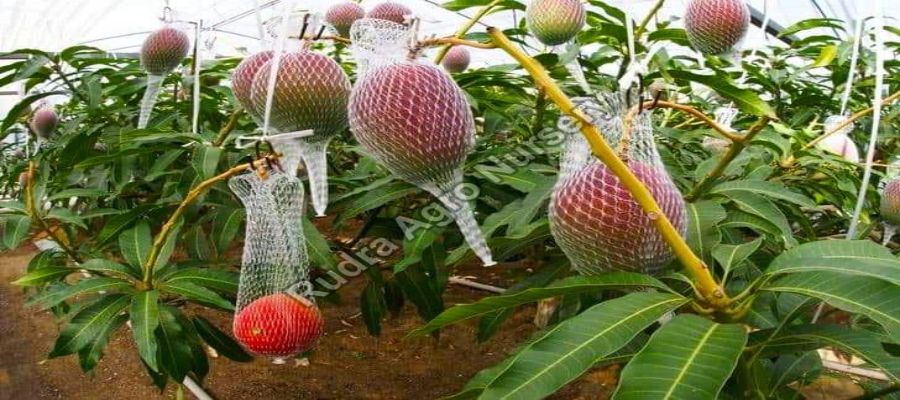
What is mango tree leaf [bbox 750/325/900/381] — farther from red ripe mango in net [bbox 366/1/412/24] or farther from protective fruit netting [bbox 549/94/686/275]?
red ripe mango in net [bbox 366/1/412/24]

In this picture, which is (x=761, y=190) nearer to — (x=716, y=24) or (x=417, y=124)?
(x=716, y=24)

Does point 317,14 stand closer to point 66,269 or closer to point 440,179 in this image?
point 440,179

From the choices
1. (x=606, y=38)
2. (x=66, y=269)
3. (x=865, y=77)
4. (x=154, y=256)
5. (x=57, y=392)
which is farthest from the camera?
(x=57, y=392)

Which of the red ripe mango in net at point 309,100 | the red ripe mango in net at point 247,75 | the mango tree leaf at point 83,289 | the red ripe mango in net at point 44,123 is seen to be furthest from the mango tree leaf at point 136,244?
the red ripe mango in net at point 44,123

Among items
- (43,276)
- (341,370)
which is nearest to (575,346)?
(43,276)

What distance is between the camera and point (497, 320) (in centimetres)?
127

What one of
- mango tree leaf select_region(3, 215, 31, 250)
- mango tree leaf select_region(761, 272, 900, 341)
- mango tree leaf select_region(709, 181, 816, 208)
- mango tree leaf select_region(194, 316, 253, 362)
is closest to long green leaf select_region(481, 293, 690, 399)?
mango tree leaf select_region(761, 272, 900, 341)

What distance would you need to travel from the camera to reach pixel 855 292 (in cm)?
68

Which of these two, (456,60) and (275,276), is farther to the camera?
(456,60)

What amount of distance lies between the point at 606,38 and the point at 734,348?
53.2 inches

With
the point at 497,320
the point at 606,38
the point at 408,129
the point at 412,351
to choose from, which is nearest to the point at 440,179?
the point at 408,129

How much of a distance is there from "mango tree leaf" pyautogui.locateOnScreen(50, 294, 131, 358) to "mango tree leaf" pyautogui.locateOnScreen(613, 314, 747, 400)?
1037 mm

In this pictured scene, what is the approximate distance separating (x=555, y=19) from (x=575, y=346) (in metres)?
0.68

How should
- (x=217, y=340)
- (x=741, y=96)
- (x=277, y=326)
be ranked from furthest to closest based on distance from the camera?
(x=217, y=340) < (x=277, y=326) < (x=741, y=96)
